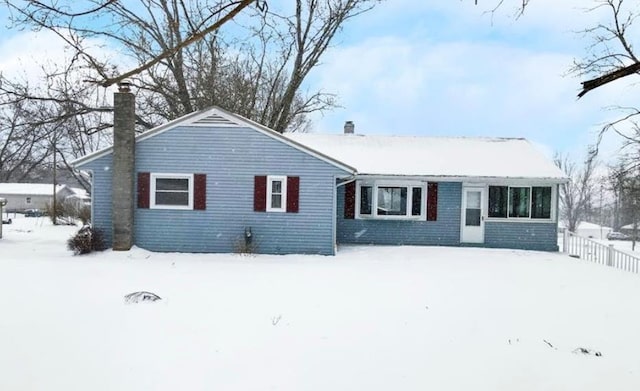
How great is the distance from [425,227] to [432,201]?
38.5 inches

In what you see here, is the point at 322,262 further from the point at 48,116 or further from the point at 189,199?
the point at 48,116

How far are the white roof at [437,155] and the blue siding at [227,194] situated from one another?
2.93 meters

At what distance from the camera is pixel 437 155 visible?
18688mm

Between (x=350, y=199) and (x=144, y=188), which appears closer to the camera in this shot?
(x=144, y=188)

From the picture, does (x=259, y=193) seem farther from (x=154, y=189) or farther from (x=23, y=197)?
(x=23, y=197)

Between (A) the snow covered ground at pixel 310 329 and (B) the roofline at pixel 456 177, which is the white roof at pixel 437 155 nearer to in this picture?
(B) the roofline at pixel 456 177

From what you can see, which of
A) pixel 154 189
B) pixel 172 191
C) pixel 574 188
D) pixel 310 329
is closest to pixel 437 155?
pixel 172 191

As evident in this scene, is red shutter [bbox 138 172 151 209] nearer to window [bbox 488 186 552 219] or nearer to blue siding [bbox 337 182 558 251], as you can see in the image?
blue siding [bbox 337 182 558 251]

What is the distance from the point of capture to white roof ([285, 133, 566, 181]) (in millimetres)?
17000

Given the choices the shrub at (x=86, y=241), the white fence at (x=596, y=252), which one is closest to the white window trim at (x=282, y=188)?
the shrub at (x=86, y=241)

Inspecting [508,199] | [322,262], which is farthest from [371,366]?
[508,199]

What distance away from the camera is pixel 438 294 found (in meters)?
8.88

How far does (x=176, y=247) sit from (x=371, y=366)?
10.5m

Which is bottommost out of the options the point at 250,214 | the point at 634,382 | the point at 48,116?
the point at 634,382
